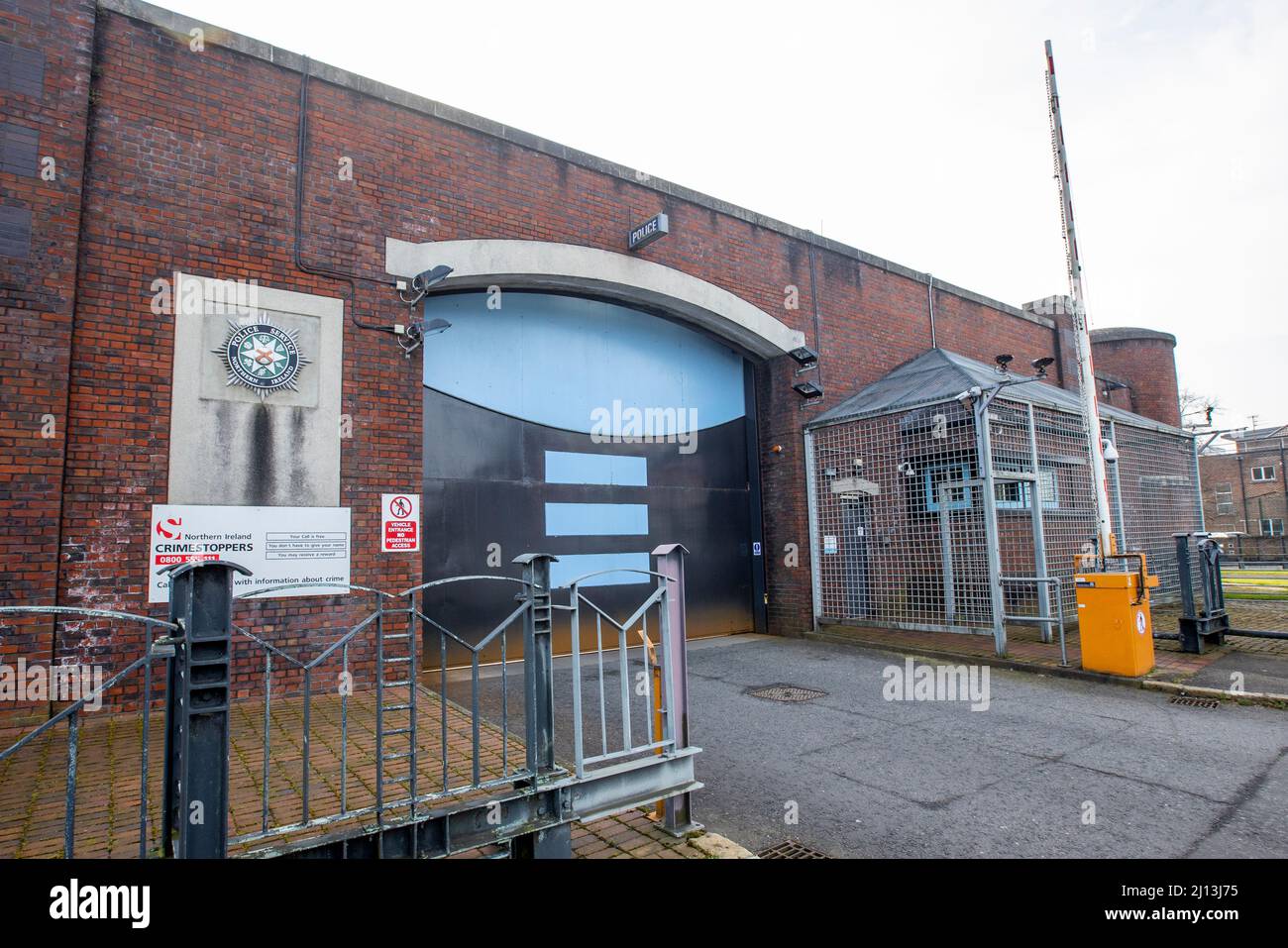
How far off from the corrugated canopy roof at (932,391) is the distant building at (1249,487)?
4177 cm

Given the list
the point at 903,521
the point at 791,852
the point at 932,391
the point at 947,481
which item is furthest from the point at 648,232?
the point at 791,852

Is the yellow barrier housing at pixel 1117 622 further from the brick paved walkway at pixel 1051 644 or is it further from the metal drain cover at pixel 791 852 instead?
the metal drain cover at pixel 791 852

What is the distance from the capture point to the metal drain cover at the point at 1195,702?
22.0 feet

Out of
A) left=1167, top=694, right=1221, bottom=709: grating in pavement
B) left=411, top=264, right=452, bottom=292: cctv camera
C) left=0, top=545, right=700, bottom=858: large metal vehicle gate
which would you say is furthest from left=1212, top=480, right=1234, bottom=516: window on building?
left=411, top=264, right=452, bottom=292: cctv camera

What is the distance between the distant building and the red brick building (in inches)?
1956

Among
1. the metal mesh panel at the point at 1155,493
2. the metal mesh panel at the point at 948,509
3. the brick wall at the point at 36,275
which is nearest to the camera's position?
the brick wall at the point at 36,275

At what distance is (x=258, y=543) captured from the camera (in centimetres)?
697

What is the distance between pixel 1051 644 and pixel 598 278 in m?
8.05

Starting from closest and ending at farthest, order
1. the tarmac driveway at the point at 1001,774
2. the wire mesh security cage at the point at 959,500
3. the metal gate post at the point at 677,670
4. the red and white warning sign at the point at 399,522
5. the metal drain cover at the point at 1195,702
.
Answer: the tarmac driveway at the point at 1001,774, the metal gate post at the point at 677,670, the metal drain cover at the point at 1195,702, the red and white warning sign at the point at 399,522, the wire mesh security cage at the point at 959,500

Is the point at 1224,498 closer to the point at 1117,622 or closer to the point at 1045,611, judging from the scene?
the point at 1045,611

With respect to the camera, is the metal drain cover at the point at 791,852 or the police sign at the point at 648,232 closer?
the metal drain cover at the point at 791,852

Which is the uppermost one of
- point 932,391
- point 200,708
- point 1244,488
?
point 1244,488

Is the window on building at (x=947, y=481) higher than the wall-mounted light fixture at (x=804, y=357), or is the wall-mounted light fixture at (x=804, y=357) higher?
Result: the wall-mounted light fixture at (x=804, y=357)

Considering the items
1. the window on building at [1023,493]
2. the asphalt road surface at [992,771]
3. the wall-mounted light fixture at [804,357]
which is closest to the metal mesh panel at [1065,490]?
the window on building at [1023,493]
